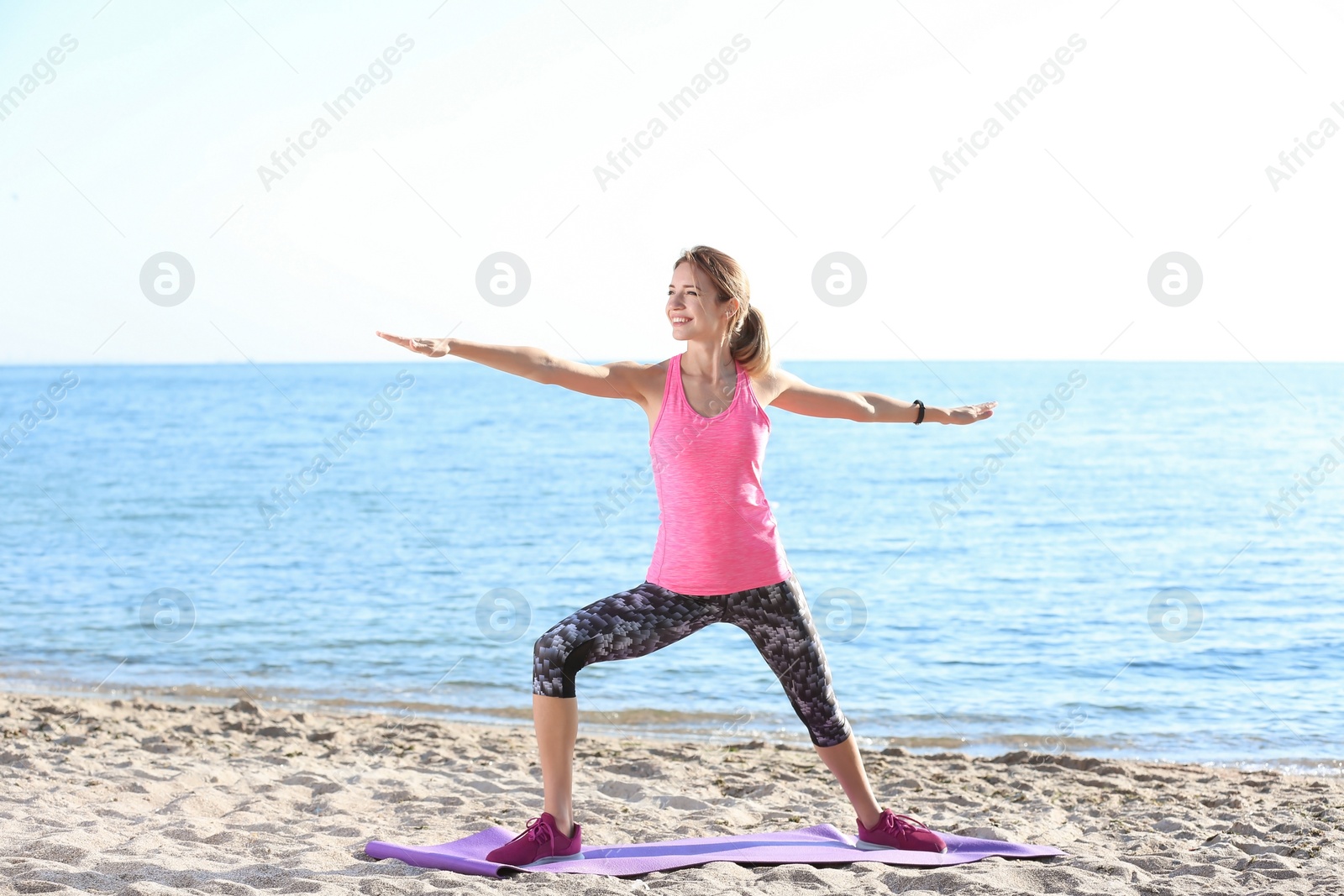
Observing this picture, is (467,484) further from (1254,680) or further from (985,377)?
(985,377)

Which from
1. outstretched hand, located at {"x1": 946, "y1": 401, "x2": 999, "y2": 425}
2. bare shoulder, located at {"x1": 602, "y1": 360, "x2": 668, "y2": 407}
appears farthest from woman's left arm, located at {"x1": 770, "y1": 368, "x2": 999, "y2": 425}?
bare shoulder, located at {"x1": 602, "y1": 360, "x2": 668, "y2": 407}

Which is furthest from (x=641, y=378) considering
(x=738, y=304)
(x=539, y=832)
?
(x=539, y=832)

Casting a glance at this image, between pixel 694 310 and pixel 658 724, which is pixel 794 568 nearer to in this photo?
pixel 658 724

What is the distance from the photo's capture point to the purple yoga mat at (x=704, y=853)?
392 centimetres

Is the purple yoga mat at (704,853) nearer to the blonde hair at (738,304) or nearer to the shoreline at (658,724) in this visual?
the blonde hair at (738,304)

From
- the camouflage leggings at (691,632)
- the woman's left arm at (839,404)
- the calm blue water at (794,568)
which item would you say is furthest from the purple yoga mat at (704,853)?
the calm blue water at (794,568)

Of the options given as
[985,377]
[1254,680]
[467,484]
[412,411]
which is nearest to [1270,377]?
[985,377]

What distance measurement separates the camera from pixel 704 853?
4.21m

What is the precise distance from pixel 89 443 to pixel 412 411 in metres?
19.3

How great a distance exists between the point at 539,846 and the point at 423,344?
1875mm

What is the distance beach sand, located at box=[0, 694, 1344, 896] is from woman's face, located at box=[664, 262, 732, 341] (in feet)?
6.35

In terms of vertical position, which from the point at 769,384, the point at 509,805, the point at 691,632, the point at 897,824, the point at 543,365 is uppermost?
the point at 769,384

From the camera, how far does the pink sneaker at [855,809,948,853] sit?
4.18m

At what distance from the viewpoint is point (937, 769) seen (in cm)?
645
